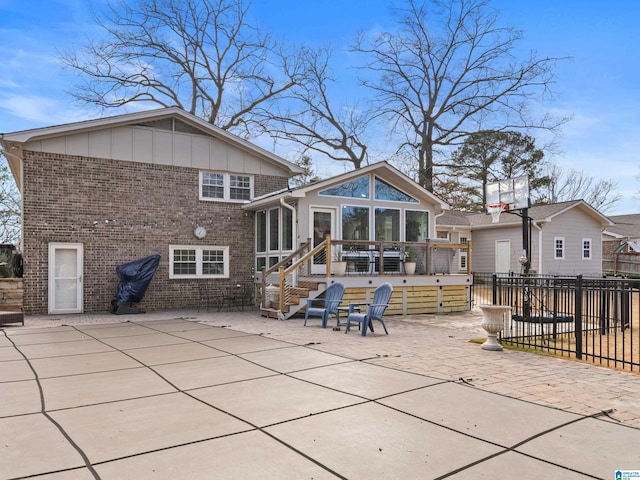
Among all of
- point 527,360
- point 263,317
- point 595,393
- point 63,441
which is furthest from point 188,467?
point 263,317

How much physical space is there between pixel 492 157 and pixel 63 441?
31.3 metres

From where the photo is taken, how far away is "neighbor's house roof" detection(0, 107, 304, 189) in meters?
12.8

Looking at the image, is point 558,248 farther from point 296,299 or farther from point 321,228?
point 296,299

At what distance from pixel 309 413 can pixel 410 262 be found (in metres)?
9.74

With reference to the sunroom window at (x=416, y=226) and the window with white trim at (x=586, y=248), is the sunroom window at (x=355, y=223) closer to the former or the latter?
the sunroom window at (x=416, y=226)

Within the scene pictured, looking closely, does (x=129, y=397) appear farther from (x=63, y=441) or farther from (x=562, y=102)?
(x=562, y=102)

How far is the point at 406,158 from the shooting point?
30.0m

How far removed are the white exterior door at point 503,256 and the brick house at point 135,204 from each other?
45.7ft

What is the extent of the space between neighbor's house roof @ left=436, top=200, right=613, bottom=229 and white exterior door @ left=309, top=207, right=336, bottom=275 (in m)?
11.9

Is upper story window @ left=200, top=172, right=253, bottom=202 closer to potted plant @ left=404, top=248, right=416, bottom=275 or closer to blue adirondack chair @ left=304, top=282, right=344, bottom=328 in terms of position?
potted plant @ left=404, top=248, right=416, bottom=275

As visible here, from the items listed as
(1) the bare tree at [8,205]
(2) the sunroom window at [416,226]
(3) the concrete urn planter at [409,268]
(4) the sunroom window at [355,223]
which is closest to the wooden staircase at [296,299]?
(4) the sunroom window at [355,223]

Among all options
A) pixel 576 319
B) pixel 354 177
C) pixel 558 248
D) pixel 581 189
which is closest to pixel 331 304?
pixel 354 177

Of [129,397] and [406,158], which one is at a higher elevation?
[406,158]

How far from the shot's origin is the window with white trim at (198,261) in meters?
14.9
